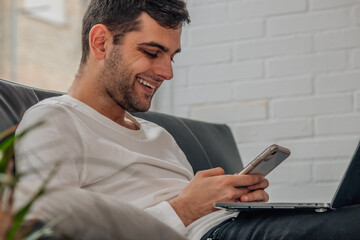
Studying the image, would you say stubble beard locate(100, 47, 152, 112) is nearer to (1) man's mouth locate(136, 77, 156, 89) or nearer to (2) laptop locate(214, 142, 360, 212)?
(1) man's mouth locate(136, 77, 156, 89)

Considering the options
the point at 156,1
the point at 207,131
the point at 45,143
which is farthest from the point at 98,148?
the point at 207,131

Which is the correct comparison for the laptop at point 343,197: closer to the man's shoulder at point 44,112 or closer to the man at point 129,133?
the man at point 129,133

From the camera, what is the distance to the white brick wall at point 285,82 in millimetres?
2523

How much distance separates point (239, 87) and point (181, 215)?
143 cm

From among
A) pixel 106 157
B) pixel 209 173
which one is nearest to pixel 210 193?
pixel 209 173

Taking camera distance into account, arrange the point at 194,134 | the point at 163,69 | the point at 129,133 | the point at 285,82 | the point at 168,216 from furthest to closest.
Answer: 1. the point at 285,82
2. the point at 194,134
3. the point at 163,69
4. the point at 129,133
5. the point at 168,216

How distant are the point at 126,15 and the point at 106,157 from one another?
44cm

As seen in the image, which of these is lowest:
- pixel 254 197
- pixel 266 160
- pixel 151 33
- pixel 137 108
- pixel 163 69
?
pixel 254 197

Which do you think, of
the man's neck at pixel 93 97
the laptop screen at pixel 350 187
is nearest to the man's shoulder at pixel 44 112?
the man's neck at pixel 93 97

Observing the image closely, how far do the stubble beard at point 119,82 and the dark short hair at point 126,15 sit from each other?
58 millimetres

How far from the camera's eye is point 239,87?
270 cm

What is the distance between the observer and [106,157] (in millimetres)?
1405

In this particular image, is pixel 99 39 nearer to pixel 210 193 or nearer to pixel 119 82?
pixel 119 82

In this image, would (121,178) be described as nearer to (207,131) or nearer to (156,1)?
(156,1)
